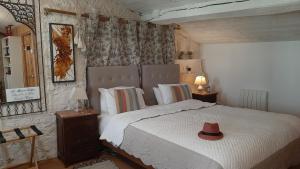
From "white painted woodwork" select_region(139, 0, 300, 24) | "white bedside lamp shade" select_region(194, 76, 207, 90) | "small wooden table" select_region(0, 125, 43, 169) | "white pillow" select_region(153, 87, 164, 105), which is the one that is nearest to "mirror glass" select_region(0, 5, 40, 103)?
"small wooden table" select_region(0, 125, 43, 169)

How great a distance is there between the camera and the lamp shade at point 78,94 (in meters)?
3.20

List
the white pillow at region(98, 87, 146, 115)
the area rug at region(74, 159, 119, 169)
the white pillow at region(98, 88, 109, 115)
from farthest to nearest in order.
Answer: the white pillow at region(98, 88, 109, 115) → the white pillow at region(98, 87, 146, 115) → the area rug at region(74, 159, 119, 169)

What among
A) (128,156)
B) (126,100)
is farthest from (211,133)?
(126,100)

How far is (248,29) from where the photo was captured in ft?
13.2

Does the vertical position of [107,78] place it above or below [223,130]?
above

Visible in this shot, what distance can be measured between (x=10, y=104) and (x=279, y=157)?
121 inches

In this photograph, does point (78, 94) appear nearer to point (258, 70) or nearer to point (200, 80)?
point (200, 80)

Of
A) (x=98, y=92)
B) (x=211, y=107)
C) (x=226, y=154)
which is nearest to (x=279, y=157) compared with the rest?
(x=226, y=154)

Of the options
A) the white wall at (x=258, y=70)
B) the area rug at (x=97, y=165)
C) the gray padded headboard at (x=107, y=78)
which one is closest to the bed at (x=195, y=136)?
the gray padded headboard at (x=107, y=78)

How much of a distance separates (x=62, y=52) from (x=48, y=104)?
0.74 m

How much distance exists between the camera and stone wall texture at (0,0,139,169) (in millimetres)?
3008

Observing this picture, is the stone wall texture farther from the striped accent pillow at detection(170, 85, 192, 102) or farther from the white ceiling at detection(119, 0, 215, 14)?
the striped accent pillow at detection(170, 85, 192, 102)

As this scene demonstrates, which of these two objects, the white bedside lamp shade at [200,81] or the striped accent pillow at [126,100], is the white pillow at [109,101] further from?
the white bedside lamp shade at [200,81]

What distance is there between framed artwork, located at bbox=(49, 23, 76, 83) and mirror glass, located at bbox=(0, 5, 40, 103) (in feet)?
0.75
